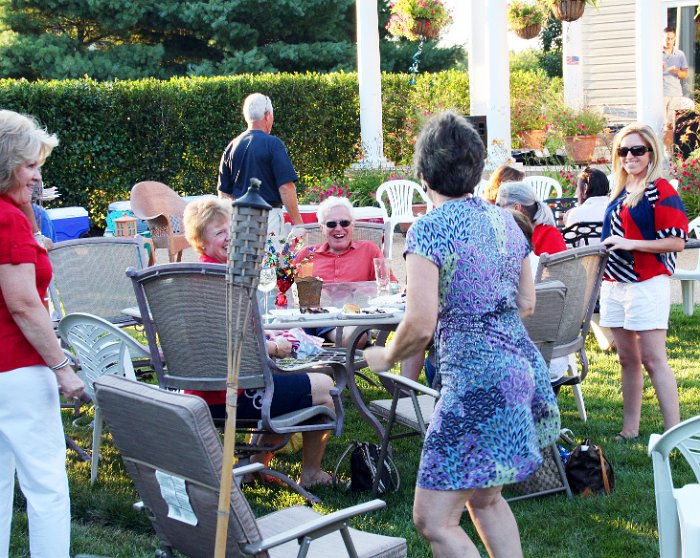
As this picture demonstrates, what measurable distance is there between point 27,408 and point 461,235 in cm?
148

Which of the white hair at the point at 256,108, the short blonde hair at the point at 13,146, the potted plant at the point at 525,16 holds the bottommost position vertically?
the short blonde hair at the point at 13,146

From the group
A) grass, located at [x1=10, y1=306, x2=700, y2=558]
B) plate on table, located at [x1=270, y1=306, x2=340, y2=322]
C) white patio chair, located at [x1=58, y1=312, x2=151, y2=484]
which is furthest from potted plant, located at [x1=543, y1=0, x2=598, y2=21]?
white patio chair, located at [x1=58, y1=312, x2=151, y2=484]

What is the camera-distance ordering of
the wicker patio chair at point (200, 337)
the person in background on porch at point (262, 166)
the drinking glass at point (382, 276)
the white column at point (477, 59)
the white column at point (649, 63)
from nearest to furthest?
the wicker patio chair at point (200, 337) → the drinking glass at point (382, 276) → the person in background on porch at point (262, 166) → the white column at point (649, 63) → the white column at point (477, 59)

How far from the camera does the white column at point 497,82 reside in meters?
13.1

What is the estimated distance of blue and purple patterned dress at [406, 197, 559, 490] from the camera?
2836 millimetres

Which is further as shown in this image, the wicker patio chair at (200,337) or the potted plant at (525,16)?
the potted plant at (525,16)

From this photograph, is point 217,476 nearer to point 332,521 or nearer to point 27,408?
point 332,521

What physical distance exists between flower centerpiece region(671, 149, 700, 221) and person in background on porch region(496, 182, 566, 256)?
240 inches

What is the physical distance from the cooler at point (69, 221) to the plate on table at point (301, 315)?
8.40 m

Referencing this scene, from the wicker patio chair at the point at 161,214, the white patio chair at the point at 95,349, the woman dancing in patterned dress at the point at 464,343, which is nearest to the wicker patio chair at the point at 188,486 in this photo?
the woman dancing in patterned dress at the point at 464,343

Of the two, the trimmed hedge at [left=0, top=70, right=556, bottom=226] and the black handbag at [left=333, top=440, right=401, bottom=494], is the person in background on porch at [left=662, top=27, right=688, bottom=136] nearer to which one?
the trimmed hedge at [left=0, top=70, right=556, bottom=226]

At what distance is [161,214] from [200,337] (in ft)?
21.9

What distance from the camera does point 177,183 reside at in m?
14.8

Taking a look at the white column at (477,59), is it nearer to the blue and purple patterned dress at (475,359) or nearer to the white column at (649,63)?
the white column at (649,63)
